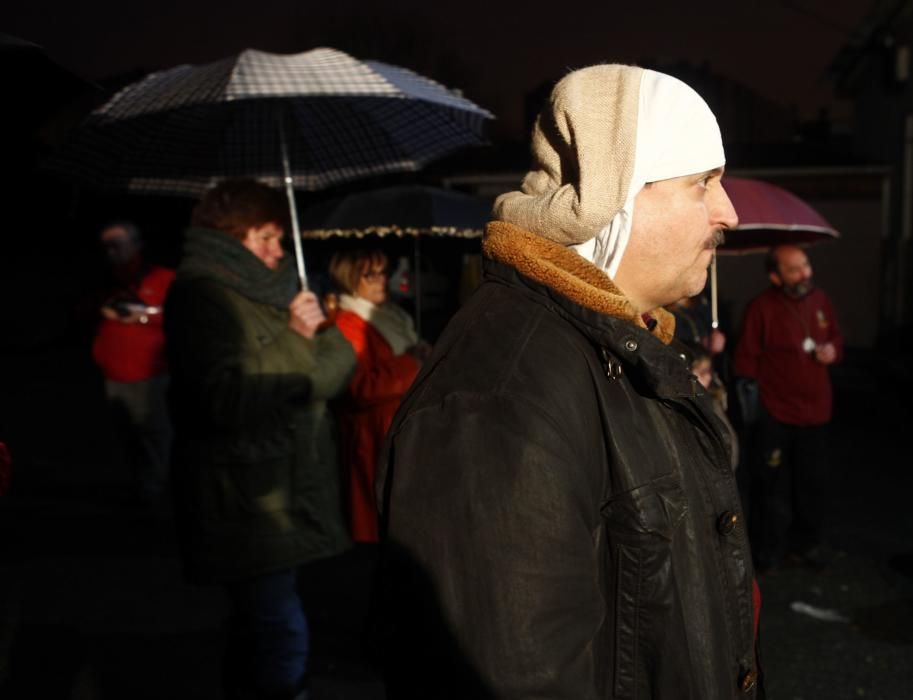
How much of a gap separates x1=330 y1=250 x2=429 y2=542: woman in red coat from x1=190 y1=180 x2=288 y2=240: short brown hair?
3.98 feet

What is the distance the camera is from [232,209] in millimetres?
3354

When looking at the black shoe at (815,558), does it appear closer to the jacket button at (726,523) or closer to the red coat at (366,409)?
the red coat at (366,409)

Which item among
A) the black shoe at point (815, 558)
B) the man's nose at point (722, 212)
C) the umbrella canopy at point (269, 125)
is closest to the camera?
the man's nose at point (722, 212)

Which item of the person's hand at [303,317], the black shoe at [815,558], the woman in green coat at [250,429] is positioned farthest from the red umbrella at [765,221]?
the woman in green coat at [250,429]

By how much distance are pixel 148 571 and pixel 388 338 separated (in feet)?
6.87

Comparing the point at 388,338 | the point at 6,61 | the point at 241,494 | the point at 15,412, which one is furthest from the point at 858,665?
the point at 15,412

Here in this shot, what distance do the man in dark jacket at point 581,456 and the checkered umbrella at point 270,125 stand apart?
227cm

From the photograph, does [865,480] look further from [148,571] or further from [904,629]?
[148,571]

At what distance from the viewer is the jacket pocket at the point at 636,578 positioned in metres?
1.51

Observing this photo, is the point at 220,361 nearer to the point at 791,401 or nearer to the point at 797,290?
the point at 791,401

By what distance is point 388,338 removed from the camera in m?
4.79

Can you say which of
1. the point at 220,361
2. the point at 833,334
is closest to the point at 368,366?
the point at 220,361

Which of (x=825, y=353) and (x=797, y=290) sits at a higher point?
(x=797, y=290)

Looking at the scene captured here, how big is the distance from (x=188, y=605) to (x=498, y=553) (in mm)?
4091
